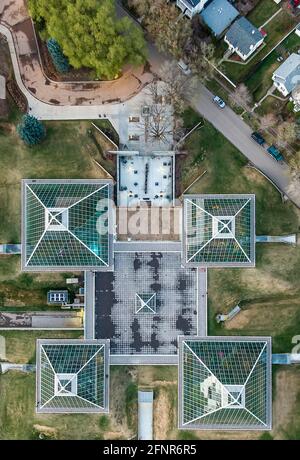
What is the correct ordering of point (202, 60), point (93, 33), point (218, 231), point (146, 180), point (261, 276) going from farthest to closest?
point (146, 180), point (261, 276), point (202, 60), point (93, 33), point (218, 231)

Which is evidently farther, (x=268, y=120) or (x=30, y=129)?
(x=268, y=120)

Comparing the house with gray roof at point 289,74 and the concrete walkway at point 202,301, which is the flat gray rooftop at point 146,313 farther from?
the house with gray roof at point 289,74

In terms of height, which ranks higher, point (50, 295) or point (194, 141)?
point (194, 141)

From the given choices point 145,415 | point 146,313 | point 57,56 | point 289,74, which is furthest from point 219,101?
point 145,415

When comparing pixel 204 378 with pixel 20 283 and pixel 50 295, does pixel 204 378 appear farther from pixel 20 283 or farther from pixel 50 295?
pixel 20 283

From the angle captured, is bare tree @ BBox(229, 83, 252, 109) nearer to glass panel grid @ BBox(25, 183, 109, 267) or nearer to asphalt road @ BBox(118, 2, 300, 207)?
asphalt road @ BBox(118, 2, 300, 207)

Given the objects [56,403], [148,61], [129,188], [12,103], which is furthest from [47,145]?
[56,403]

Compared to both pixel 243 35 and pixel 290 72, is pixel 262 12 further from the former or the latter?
pixel 290 72
